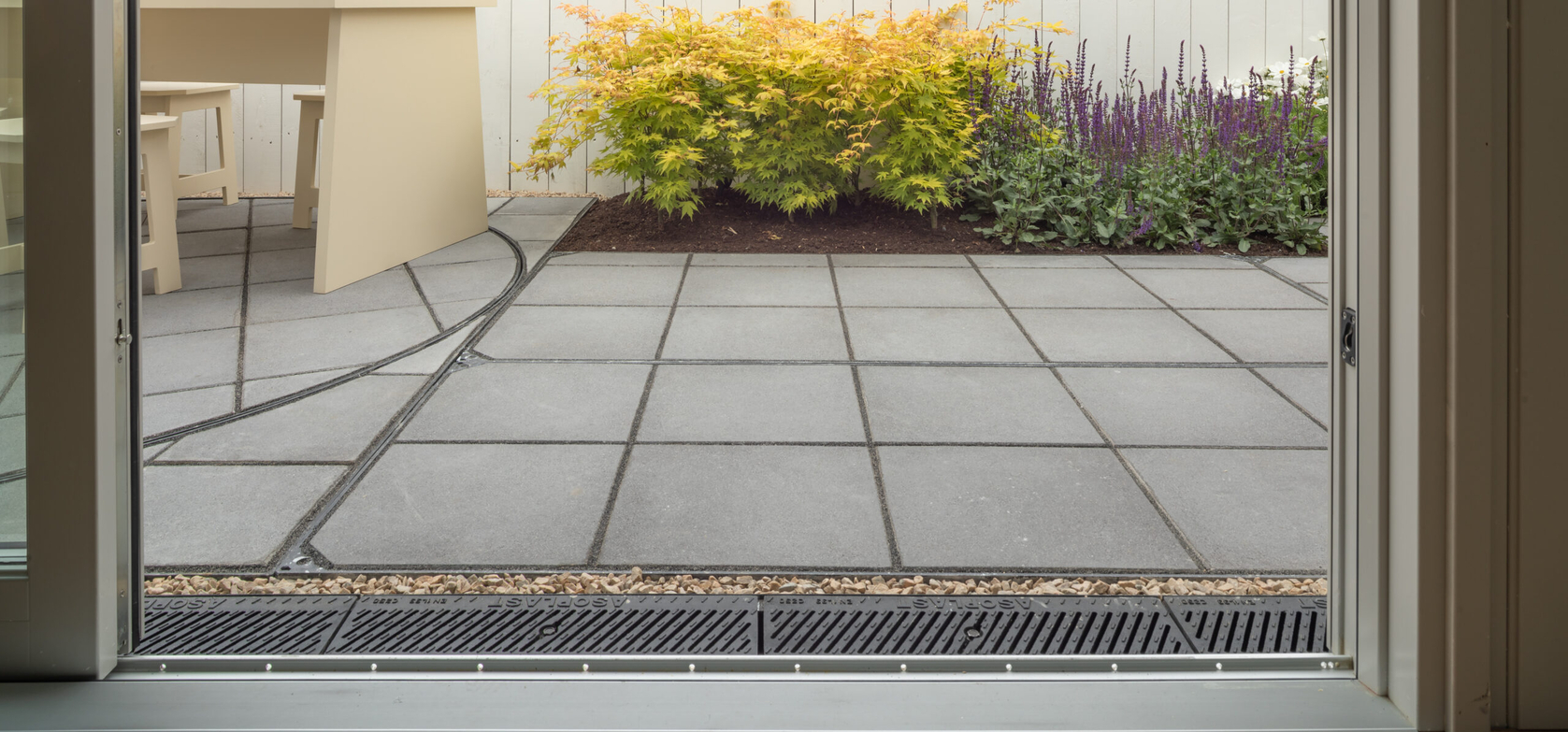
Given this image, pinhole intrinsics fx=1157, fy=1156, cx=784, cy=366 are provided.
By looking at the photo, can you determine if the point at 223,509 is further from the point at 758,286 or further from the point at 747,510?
the point at 758,286

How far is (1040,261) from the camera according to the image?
4.33m

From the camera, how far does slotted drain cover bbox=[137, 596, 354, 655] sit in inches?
58.4

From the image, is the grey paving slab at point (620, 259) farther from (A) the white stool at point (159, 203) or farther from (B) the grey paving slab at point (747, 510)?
(B) the grey paving slab at point (747, 510)

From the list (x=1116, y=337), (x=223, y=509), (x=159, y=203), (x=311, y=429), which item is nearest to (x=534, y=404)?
(x=311, y=429)

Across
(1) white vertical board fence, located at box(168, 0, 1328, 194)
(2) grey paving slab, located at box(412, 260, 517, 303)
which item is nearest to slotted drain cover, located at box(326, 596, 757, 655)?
(2) grey paving slab, located at box(412, 260, 517, 303)

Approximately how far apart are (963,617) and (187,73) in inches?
143

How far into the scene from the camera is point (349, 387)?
Answer: 9.05 feet

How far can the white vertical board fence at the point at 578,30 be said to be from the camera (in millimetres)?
5641

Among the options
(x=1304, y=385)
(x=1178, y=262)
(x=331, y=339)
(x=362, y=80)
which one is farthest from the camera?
(x=1178, y=262)

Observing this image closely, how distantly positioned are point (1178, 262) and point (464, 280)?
101 inches

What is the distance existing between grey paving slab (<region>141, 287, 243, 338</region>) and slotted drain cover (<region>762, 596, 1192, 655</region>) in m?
2.38

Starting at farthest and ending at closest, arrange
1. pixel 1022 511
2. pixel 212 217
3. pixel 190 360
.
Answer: pixel 212 217, pixel 190 360, pixel 1022 511

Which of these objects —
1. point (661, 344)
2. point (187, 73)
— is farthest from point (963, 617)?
point (187, 73)

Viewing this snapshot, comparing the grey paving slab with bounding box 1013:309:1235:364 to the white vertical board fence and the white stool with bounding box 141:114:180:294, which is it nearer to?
the white vertical board fence
